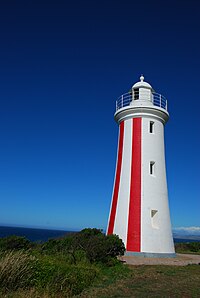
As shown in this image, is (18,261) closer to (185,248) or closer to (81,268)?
(81,268)

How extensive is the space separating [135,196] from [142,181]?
0.91m

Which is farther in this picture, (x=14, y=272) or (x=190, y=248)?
(x=190, y=248)

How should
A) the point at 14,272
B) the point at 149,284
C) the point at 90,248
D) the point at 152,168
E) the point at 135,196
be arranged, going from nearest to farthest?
the point at 14,272
the point at 149,284
the point at 90,248
the point at 135,196
the point at 152,168

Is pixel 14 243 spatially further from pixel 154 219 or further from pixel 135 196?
pixel 154 219

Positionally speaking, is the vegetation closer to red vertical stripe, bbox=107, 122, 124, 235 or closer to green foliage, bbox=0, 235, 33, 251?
green foliage, bbox=0, 235, 33, 251

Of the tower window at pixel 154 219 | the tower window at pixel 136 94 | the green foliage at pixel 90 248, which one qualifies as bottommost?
the green foliage at pixel 90 248

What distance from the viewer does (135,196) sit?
16719 millimetres

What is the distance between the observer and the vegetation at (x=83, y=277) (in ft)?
25.6

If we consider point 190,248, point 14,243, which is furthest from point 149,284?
point 190,248

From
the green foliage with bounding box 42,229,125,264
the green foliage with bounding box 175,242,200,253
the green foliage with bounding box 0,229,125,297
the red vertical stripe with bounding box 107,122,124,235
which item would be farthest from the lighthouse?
the green foliage with bounding box 175,242,200,253

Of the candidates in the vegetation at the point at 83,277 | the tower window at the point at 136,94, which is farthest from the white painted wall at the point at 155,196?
the vegetation at the point at 83,277

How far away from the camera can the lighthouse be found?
16.4m

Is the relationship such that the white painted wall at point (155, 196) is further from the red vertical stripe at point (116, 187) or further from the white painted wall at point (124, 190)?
the red vertical stripe at point (116, 187)

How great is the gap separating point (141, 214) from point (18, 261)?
9384mm
